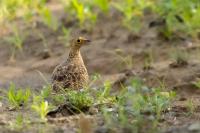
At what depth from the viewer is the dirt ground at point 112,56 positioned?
25.6 ft

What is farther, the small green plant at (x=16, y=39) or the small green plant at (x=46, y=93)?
the small green plant at (x=16, y=39)

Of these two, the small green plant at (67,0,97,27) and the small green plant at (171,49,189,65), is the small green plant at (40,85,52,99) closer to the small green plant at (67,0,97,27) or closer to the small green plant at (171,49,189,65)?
the small green plant at (171,49,189,65)

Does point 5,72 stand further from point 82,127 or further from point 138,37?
point 82,127

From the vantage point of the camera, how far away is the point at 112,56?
8828 millimetres

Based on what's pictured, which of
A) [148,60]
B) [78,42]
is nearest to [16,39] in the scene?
[148,60]

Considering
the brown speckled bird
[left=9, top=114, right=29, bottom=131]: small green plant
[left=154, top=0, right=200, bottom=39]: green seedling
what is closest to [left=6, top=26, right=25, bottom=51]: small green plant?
[left=154, top=0, right=200, bottom=39]: green seedling

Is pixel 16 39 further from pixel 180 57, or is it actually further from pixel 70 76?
pixel 70 76

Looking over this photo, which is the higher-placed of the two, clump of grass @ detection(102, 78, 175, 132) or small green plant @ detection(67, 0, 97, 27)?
small green plant @ detection(67, 0, 97, 27)

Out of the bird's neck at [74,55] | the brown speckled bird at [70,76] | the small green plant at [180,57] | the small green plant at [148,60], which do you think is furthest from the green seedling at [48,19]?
the brown speckled bird at [70,76]

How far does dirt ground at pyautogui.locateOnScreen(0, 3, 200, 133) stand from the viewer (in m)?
7.81

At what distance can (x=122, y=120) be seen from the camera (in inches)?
191

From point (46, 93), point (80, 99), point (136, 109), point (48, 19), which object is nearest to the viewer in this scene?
point (136, 109)

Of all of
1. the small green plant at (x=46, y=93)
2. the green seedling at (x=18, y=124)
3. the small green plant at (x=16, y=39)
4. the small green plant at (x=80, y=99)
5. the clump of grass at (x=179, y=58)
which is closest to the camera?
the green seedling at (x=18, y=124)

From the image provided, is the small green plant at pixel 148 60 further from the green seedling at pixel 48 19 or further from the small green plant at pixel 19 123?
the small green plant at pixel 19 123
